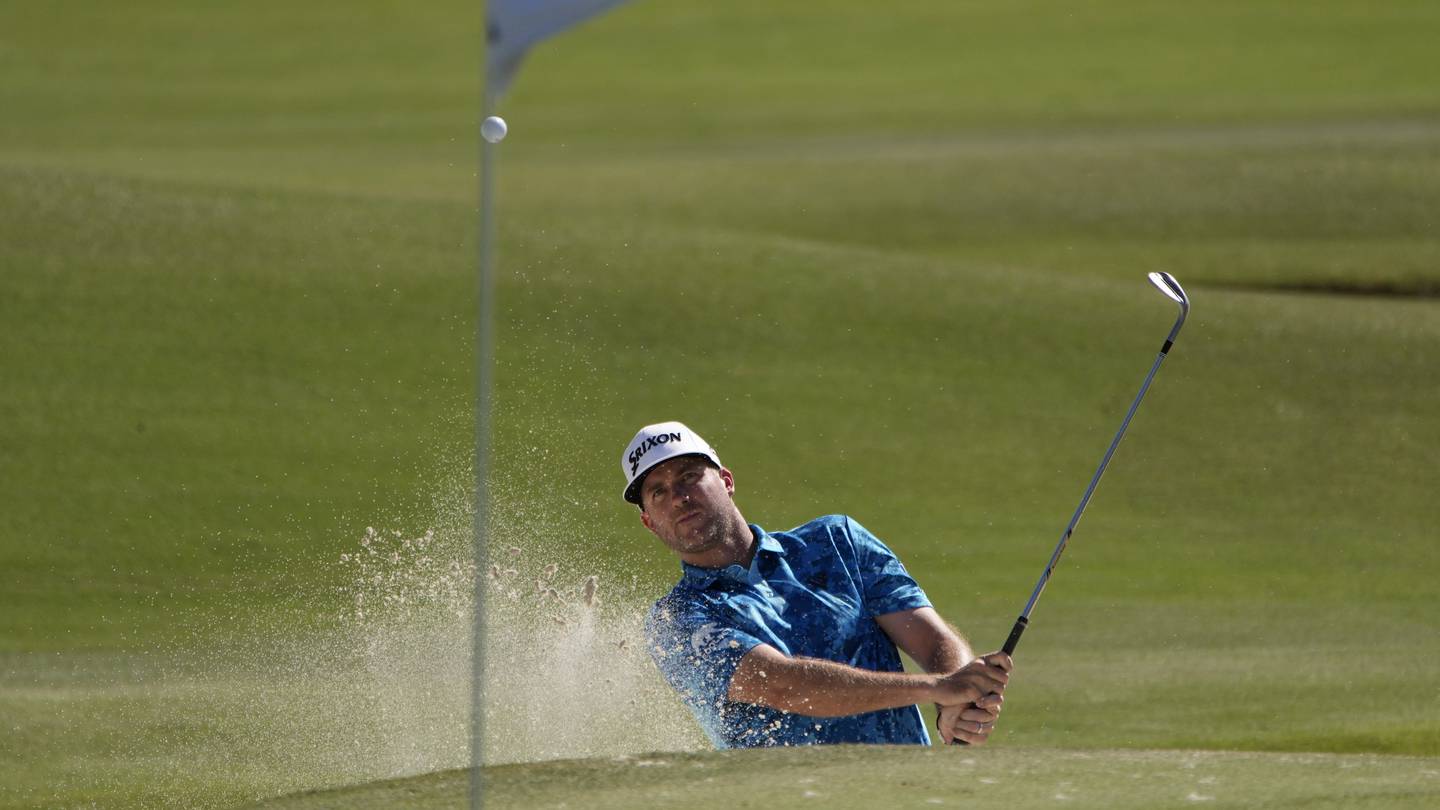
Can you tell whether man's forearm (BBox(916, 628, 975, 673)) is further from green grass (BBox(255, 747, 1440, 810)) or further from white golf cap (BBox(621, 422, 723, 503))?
green grass (BBox(255, 747, 1440, 810))

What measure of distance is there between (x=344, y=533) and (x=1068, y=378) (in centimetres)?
411

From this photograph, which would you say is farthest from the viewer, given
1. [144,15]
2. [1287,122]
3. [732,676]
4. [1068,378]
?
[144,15]

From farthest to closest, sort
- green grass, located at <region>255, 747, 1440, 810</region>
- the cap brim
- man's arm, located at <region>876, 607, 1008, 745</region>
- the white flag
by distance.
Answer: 1. the cap brim
2. man's arm, located at <region>876, 607, 1008, 745</region>
3. green grass, located at <region>255, 747, 1440, 810</region>
4. the white flag

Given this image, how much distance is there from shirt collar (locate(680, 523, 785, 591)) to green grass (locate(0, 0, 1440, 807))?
839 mm

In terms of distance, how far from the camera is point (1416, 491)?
9.16 metres

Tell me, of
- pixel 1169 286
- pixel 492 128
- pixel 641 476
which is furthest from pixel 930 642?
pixel 492 128

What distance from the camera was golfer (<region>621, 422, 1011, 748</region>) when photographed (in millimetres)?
4086

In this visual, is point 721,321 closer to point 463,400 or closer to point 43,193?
point 463,400

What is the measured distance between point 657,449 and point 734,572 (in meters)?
0.34

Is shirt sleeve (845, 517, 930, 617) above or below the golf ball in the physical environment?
below

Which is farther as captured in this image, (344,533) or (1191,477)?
(1191,477)

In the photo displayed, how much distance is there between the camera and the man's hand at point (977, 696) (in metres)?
4.05

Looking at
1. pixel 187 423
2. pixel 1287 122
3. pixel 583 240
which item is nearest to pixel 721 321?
pixel 583 240

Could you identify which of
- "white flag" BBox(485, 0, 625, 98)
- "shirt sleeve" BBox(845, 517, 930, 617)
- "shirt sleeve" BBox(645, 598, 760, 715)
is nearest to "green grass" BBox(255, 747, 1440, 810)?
"shirt sleeve" BBox(645, 598, 760, 715)
